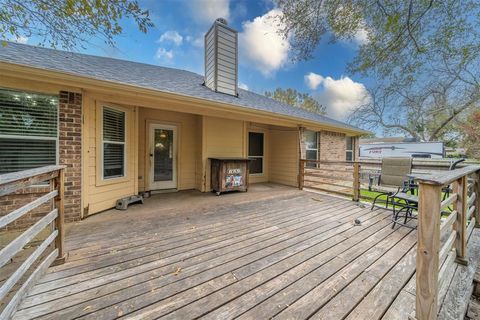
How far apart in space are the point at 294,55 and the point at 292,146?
350 cm

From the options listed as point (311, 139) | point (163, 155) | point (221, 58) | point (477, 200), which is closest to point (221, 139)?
point (163, 155)

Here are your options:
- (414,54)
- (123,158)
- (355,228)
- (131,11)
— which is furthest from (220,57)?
(355,228)

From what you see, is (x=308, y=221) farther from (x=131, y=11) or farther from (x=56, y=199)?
(x=131, y=11)

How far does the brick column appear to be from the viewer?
10.5 feet

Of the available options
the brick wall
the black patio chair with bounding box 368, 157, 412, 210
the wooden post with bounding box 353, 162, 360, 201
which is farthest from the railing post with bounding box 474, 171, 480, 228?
the brick wall

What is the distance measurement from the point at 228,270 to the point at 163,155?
14.3ft

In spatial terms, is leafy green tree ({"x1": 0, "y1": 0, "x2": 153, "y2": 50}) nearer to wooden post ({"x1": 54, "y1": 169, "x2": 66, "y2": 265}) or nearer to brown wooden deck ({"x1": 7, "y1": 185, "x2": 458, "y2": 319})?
wooden post ({"x1": 54, "y1": 169, "x2": 66, "y2": 265})

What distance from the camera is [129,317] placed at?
4.62ft

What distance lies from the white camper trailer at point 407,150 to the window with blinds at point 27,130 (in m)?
15.9

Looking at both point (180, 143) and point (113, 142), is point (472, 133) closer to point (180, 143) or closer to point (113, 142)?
point (180, 143)

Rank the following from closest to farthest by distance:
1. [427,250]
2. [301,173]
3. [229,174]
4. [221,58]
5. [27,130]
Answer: [427,250], [27,130], [229,174], [221,58], [301,173]

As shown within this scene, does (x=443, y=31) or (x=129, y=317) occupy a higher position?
(x=443, y=31)

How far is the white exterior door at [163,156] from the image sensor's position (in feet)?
17.9

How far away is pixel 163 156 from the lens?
18.5ft
